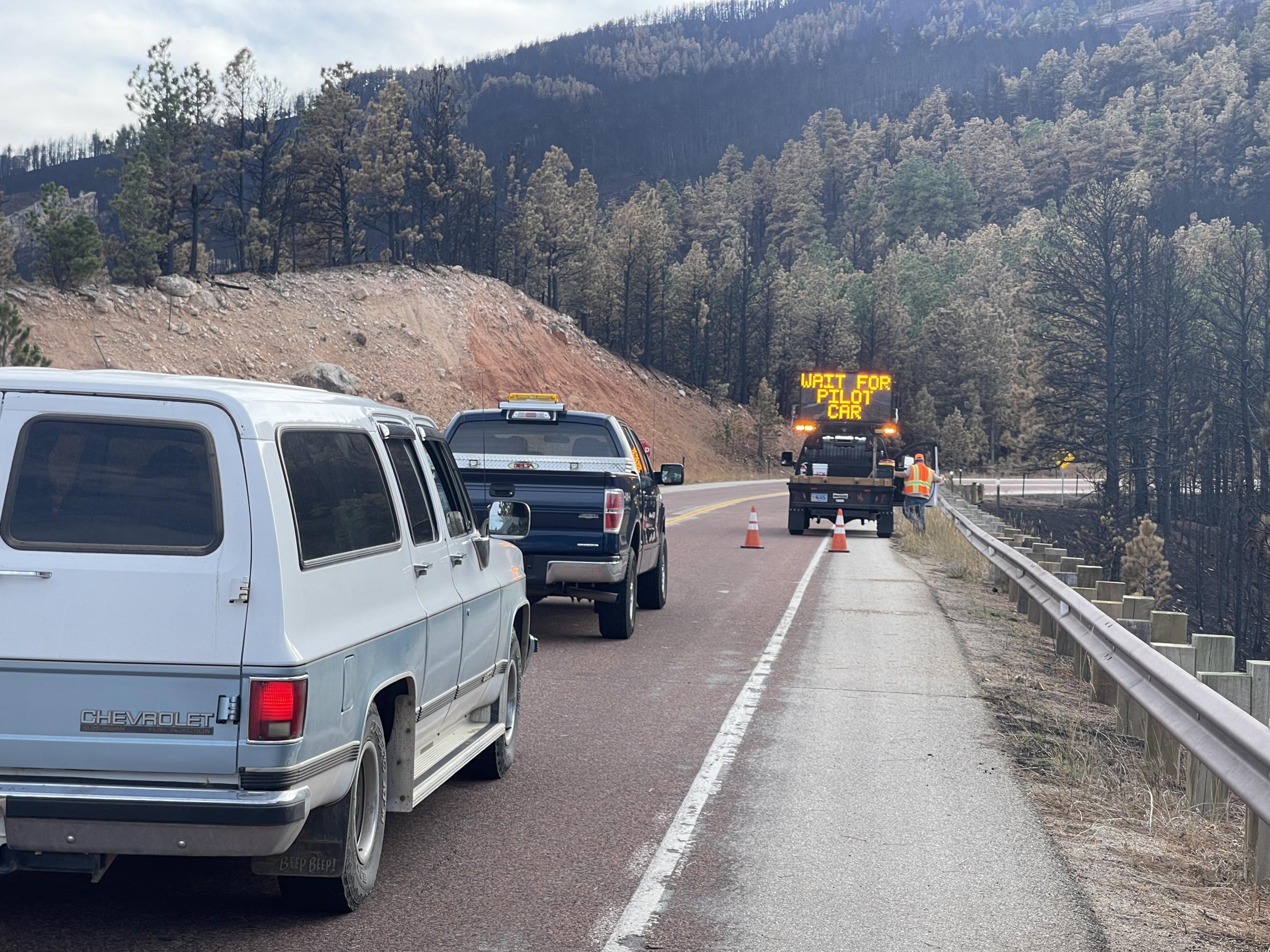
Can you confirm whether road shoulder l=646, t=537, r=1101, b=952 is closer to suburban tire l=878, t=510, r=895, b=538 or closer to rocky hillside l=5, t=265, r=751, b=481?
suburban tire l=878, t=510, r=895, b=538

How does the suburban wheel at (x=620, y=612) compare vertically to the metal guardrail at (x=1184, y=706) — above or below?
below

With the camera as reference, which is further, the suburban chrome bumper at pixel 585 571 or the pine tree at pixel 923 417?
the pine tree at pixel 923 417

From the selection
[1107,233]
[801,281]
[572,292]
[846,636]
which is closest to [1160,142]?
[801,281]

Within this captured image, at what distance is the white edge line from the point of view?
199 inches

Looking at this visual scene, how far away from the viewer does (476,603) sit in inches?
261

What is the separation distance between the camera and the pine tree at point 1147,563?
41.4 m

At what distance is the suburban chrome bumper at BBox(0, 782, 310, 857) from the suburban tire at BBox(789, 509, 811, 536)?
84.9ft

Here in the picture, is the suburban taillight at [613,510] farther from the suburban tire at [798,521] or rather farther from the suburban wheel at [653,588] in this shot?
the suburban tire at [798,521]

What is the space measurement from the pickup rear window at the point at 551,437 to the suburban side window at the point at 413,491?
6763 mm

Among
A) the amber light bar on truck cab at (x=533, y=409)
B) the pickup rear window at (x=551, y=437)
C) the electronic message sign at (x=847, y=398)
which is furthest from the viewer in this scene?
the electronic message sign at (x=847, y=398)

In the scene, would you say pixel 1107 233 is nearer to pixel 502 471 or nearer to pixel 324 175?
→ pixel 324 175

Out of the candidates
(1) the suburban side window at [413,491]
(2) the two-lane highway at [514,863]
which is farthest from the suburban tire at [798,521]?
(1) the suburban side window at [413,491]

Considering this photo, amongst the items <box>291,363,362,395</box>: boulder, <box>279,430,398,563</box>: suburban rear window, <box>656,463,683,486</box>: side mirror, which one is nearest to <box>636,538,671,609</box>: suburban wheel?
<box>656,463,683,486</box>: side mirror

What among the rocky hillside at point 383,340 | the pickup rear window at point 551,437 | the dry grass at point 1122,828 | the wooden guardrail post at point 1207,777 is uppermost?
the rocky hillside at point 383,340
